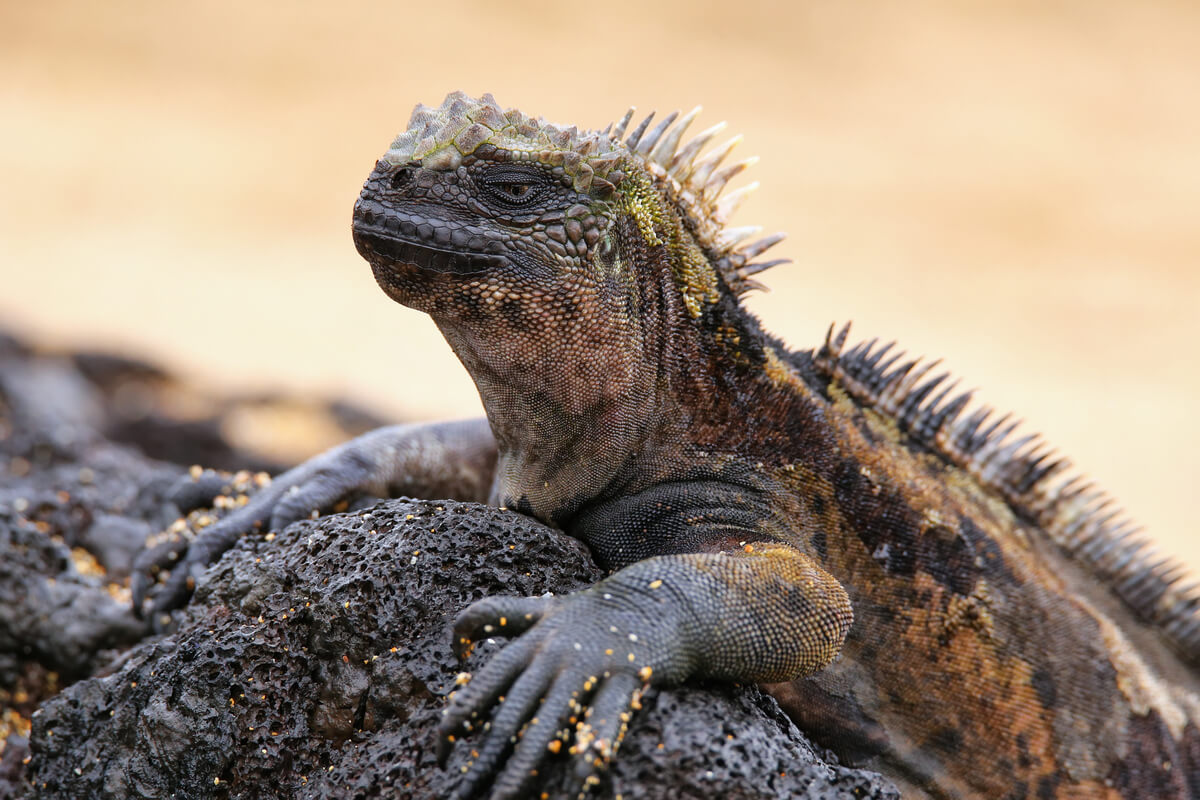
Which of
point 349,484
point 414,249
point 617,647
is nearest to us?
point 617,647

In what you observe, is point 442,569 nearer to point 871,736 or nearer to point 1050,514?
point 871,736

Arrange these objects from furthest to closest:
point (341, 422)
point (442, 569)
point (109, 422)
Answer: point (341, 422) → point (109, 422) → point (442, 569)

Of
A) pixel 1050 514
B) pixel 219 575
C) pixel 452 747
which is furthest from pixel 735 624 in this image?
pixel 1050 514

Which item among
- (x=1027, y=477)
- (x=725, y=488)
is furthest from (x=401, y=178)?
(x=1027, y=477)

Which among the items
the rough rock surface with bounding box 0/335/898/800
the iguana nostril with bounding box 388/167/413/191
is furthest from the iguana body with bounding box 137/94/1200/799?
the rough rock surface with bounding box 0/335/898/800

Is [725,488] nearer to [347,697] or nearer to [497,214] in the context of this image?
[497,214]

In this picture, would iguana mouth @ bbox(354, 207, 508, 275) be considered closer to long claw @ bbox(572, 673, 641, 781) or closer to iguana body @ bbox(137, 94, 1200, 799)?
iguana body @ bbox(137, 94, 1200, 799)
